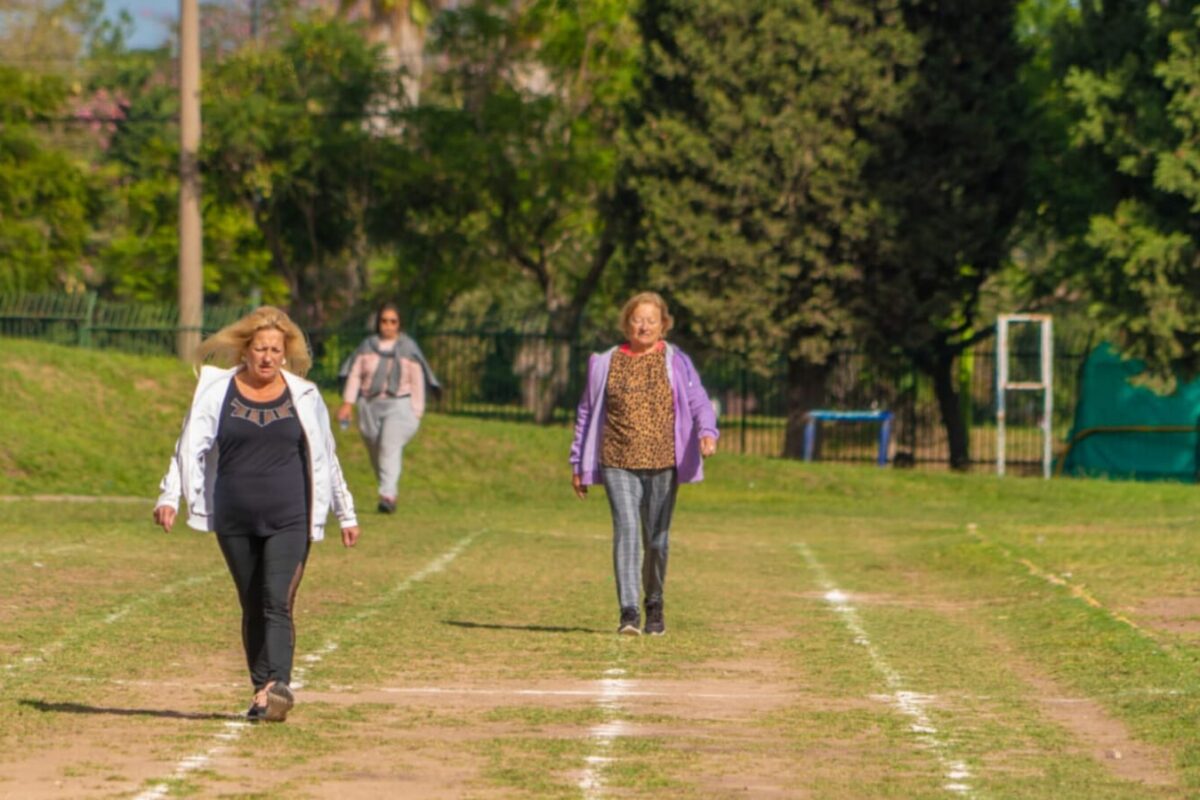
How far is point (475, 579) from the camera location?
636 inches

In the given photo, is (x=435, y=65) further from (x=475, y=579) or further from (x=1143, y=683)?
(x=1143, y=683)

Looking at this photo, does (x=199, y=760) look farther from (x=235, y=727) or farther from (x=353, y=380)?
(x=353, y=380)

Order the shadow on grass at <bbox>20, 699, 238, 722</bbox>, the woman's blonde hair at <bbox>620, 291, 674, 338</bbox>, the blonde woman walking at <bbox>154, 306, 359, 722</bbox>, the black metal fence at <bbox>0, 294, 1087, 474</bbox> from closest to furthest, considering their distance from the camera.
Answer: the blonde woman walking at <bbox>154, 306, 359, 722</bbox> → the shadow on grass at <bbox>20, 699, 238, 722</bbox> → the woman's blonde hair at <bbox>620, 291, 674, 338</bbox> → the black metal fence at <bbox>0, 294, 1087, 474</bbox>

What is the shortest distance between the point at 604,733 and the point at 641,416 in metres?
3.54

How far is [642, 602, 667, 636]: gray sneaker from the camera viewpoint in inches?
501

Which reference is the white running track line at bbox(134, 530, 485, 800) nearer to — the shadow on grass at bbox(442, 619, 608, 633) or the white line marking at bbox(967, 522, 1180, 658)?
the shadow on grass at bbox(442, 619, 608, 633)

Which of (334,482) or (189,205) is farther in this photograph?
(189,205)

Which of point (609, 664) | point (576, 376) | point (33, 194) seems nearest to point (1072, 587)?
point (609, 664)

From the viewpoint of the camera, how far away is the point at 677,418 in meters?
12.5

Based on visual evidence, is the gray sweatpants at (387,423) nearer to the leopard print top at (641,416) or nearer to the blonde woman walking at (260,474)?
the leopard print top at (641,416)

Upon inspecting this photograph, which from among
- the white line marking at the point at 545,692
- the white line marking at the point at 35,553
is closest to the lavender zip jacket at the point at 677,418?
the white line marking at the point at 545,692

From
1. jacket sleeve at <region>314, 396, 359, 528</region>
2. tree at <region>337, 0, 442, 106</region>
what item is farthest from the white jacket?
tree at <region>337, 0, 442, 106</region>

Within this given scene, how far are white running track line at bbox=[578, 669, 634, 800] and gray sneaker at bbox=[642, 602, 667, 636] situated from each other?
1545 mm

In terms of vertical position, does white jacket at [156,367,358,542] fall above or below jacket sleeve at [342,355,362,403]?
below
